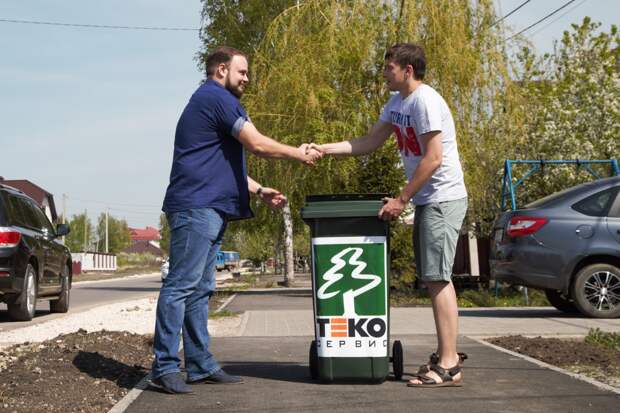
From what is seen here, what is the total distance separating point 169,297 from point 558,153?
71.5ft

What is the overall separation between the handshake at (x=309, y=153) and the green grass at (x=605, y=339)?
3.07 m

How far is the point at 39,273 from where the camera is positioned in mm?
13234

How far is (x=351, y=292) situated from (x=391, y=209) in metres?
0.59

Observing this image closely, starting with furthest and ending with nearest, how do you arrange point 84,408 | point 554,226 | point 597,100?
point 597,100 < point 554,226 < point 84,408

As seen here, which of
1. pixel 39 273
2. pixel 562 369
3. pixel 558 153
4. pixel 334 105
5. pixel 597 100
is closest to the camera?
pixel 562 369

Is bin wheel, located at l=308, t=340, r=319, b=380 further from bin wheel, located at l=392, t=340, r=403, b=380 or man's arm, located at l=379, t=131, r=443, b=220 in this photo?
man's arm, located at l=379, t=131, r=443, b=220

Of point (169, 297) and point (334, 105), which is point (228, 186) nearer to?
point (169, 297)

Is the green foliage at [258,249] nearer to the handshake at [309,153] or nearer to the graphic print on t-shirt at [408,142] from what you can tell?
the handshake at [309,153]

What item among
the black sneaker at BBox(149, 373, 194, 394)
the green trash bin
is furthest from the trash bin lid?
the black sneaker at BBox(149, 373, 194, 394)

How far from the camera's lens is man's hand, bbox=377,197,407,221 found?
5.68 metres

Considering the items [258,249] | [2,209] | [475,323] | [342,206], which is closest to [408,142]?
[342,206]

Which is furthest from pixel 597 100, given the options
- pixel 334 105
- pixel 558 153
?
pixel 334 105

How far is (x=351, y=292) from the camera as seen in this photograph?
571 centimetres

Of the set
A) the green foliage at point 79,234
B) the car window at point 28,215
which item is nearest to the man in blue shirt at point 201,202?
the car window at point 28,215
